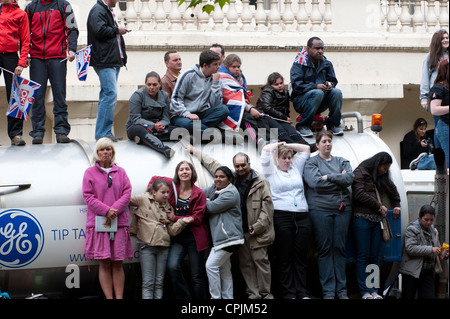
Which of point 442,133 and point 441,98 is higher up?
point 441,98

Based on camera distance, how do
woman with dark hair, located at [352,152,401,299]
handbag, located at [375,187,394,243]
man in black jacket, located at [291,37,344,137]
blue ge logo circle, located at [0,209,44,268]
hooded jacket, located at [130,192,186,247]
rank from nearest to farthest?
blue ge logo circle, located at [0,209,44,268], hooded jacket, located at [130,192,186,247], woman with dark hair, located at [352,152,401,299], handbag, located at [375,187,394,243], man in black jacket, located at [291,37,344,137]

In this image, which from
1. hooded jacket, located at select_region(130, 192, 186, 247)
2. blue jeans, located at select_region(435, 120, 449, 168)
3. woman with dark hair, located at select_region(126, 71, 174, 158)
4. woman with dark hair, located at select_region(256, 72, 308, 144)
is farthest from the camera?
woman with dark hair, located at select_region(256, 72, 308, 144)

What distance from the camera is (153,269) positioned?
1214 centimetres

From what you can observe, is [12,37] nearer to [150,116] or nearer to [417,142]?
[150,116]

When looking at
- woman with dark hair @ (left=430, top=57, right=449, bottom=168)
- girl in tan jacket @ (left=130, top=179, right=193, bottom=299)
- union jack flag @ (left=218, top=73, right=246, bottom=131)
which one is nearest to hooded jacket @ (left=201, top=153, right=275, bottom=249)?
girl in tan jacket @ (left=130, top=179, right=193, bottom=299)

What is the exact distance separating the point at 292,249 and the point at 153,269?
1752 mm

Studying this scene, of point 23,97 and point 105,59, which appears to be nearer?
point 23,97

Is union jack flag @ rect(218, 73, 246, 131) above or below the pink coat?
above

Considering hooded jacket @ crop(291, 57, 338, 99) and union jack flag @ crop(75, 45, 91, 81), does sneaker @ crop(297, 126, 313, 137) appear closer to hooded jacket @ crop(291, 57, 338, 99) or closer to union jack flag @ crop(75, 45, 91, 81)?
hooded jacket @ crop(291, 57, 338, 99)

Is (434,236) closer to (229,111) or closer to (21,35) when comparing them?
(229,111)

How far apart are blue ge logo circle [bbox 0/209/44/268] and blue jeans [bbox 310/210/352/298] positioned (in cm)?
333

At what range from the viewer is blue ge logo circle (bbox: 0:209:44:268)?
38.6ft

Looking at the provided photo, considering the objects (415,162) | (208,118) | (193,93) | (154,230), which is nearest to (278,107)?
(208,118)
